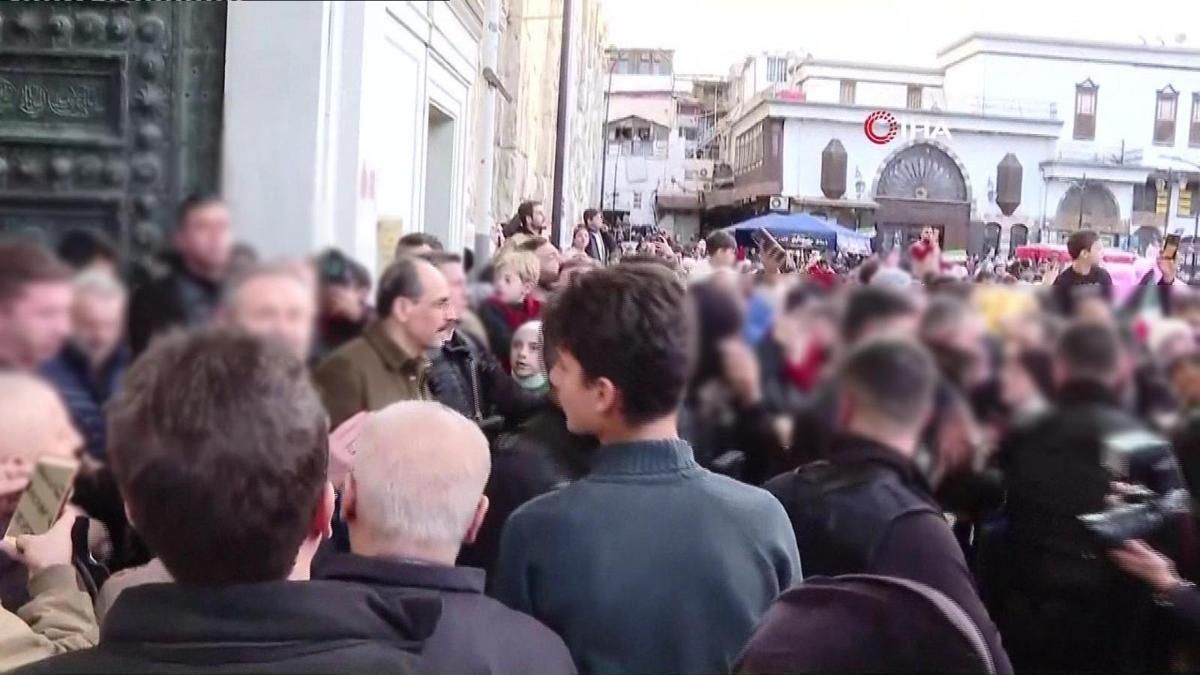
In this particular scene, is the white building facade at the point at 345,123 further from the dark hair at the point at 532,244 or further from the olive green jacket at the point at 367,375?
the dark hair at the point at 532,244

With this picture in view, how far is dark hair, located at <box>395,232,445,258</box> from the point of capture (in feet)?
4.31

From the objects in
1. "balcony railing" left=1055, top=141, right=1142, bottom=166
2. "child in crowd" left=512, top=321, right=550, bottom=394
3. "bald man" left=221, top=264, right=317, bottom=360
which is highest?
"balcony railing" left=1055, top=141, right=1142, bottom=166

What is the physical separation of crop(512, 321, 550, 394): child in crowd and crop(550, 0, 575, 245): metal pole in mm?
158

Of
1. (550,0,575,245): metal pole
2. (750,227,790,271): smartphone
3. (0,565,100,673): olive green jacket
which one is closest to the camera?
(750,227,790,271): smartphone

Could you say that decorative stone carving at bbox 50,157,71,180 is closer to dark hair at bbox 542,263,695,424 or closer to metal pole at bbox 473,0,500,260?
metal pole at bbox 473,0,500,260

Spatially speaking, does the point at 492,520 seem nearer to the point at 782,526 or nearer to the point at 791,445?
the point at 782,526

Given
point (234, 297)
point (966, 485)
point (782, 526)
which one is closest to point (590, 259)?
point (782, 526)

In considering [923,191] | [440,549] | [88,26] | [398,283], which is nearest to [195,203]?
[398,283]

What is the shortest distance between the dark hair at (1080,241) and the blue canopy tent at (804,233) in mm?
249

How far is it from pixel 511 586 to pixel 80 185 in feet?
3.80

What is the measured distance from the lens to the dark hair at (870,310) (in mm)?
1298

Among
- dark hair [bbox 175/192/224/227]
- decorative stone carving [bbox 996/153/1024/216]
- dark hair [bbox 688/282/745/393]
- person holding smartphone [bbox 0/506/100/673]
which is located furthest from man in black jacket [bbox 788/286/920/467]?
person holding smartphone [bbox 0/506/100/673]

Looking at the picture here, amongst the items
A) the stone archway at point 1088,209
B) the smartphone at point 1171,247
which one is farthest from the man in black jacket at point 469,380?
the smartphone at point 1171,247

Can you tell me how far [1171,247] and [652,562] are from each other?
1.06m
